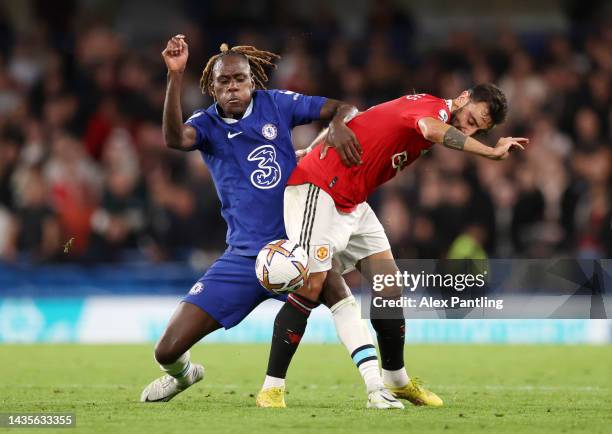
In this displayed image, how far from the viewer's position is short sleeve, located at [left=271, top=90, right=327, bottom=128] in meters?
8.09

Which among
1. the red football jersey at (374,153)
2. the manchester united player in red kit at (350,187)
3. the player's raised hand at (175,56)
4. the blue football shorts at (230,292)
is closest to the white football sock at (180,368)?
the blue football shorts at (230,292)

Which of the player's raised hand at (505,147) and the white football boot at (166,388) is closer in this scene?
the player's raised hand at (505,147)

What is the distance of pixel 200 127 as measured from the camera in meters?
7.98

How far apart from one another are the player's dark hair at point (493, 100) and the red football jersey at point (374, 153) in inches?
8.4

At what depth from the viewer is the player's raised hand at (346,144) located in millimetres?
7699

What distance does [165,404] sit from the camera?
322 inches

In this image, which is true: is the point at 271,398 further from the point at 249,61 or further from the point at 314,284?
the point at 249,61

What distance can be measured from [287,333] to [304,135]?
834 centimetres

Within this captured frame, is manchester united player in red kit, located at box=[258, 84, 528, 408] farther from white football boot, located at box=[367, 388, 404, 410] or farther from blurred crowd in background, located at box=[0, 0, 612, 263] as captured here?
blurred crowd in background, located at box=[0, 0, 612, 263]

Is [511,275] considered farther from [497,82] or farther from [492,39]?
[492,39]

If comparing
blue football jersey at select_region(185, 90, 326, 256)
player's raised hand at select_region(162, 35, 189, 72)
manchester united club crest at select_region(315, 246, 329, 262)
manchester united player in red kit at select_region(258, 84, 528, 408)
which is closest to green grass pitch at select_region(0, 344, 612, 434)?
manchester united player in red kit at select_region(258, 84, 528, 408)

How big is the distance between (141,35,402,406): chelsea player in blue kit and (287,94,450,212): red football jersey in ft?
0.66

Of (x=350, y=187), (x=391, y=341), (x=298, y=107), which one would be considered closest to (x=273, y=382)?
(x=391, y=341)

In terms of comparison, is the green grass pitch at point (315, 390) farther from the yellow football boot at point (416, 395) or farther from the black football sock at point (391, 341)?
the black football sock at point (391, 341)
